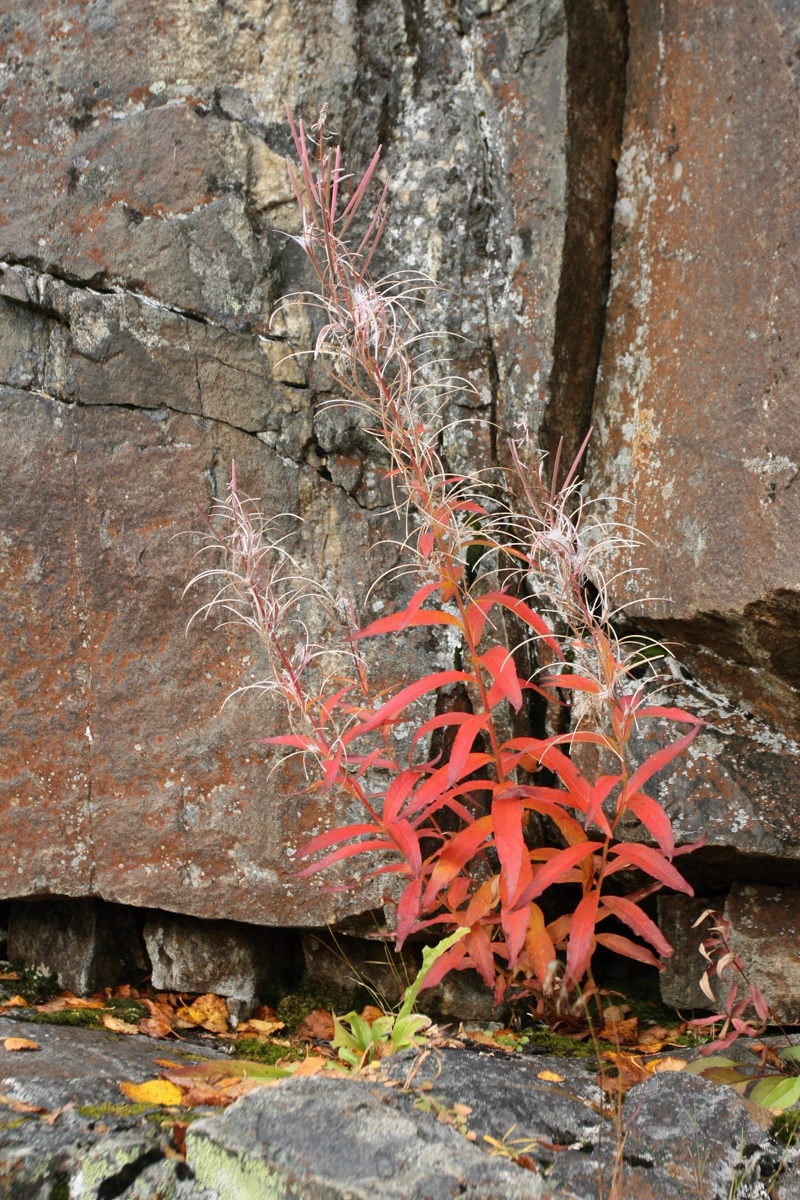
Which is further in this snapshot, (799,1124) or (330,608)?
(330,608)

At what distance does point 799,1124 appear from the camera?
208cm

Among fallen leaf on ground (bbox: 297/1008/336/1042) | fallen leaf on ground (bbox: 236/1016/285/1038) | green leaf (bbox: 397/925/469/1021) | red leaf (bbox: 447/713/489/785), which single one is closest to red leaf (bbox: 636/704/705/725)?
red leaf (bbox: 447/713/489/785)

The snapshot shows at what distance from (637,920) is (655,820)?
246mm

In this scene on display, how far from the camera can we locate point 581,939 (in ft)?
7.38

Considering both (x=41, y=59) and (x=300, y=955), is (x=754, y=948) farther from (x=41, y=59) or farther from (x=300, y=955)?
(x=41, y=59)

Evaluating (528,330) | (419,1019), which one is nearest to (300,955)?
(419,1019)

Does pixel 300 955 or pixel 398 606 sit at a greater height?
pixel 398 606

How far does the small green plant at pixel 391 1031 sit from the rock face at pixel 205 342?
605 mm

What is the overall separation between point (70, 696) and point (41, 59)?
2102 mm

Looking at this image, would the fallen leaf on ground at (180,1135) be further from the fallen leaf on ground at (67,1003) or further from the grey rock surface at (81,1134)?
the fallen leaf on ground at (67,1003)

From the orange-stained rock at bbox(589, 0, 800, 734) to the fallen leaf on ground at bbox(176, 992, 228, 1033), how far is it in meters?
1.77

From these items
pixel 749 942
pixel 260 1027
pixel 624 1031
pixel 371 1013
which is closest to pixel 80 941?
pixel 260 1027

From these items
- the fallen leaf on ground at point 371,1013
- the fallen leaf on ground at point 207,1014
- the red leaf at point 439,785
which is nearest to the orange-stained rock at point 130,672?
the fallen leaf on ground at point 207,1014

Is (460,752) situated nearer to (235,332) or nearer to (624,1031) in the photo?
(624,1031)
